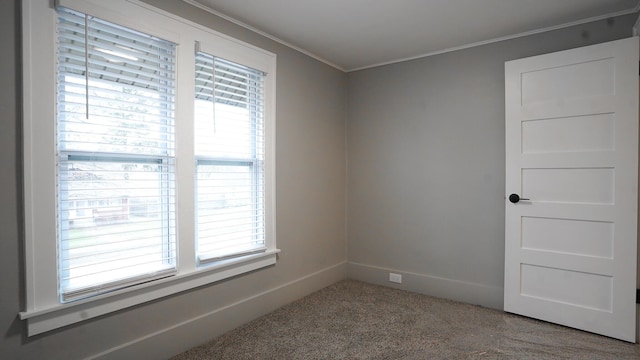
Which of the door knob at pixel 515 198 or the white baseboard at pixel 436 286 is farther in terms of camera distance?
the white baseboard at pixel 436 286

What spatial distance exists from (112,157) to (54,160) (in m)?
0.30

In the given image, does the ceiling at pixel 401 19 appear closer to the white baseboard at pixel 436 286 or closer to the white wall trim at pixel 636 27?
the white wall trim at pixel 636 27

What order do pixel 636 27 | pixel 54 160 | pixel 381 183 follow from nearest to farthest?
1. pixel 54 160
2. pixel 636 27
3. pixel 381 183

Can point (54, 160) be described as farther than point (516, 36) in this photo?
No

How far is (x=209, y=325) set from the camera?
2.61 meters

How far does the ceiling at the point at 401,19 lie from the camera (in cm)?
253

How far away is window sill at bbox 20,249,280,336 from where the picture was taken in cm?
182

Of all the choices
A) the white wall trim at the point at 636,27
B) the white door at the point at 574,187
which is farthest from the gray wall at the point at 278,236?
the white wall trim at the point at 636,27

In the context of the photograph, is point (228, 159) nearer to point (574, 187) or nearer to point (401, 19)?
point (401, 19)

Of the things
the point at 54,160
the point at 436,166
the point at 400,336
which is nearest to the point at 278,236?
the point at 400,336

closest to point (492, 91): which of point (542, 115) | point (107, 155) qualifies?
point (542, 115)

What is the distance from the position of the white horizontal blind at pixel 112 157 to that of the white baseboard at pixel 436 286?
2.26 meters

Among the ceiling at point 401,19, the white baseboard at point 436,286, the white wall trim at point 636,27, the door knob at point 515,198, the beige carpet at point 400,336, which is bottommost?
the beige carpet at point 400,336

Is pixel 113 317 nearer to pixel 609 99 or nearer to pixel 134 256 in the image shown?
pixel 134 256
